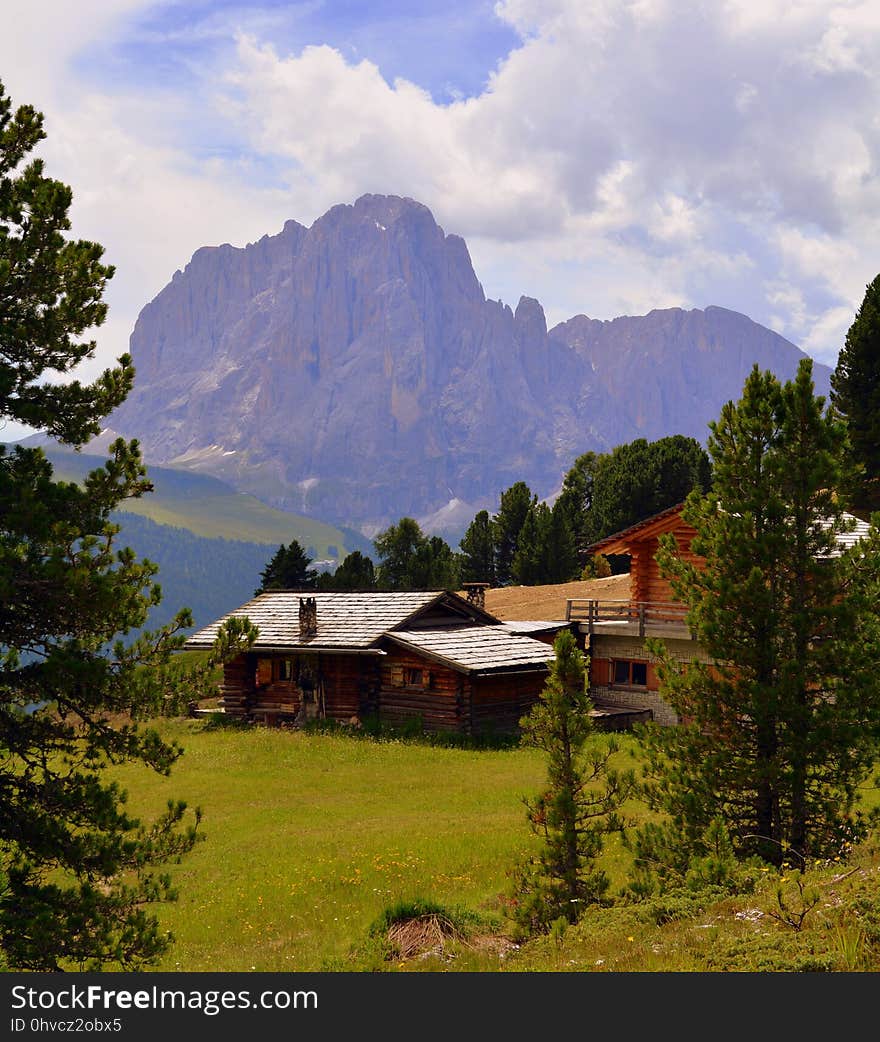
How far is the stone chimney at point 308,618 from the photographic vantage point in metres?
36.5

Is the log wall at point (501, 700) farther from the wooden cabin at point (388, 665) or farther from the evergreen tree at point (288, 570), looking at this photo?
the evergreen tree at point (288, 570)

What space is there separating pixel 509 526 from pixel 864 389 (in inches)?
1517

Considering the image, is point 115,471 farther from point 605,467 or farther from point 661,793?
point 605,467

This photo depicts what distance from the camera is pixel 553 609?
194 ft

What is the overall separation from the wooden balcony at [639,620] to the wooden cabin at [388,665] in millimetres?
2573

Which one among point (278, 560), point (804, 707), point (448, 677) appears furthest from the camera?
point (278, 560)

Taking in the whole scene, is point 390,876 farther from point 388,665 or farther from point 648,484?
point 648,484

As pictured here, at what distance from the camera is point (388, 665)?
35.0m

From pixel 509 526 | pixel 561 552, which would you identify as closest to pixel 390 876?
pixel 561 552

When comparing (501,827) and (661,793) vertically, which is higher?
(661,793)

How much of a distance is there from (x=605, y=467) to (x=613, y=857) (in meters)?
72.1

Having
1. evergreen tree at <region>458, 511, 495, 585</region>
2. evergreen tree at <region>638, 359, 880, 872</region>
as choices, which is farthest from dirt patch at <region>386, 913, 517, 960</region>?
evergreen tree at <region>458, 511, 495, 585</region>
